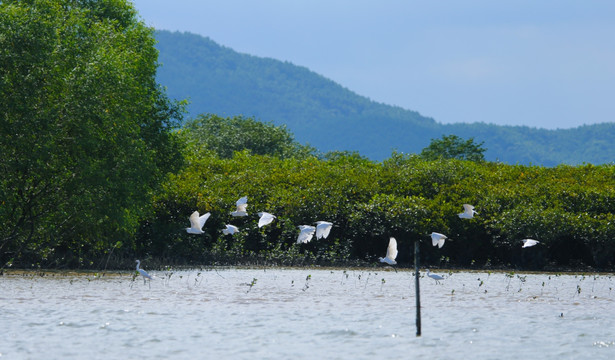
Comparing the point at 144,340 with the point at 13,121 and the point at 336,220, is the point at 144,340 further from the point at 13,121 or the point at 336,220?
the point at 336,220

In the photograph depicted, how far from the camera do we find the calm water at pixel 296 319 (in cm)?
1517

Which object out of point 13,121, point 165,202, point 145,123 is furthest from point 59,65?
point 165,202

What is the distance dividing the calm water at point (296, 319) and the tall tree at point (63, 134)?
9.53 feet

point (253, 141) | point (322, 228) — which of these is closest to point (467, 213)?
point (322, 228)

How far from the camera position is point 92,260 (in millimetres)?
35969

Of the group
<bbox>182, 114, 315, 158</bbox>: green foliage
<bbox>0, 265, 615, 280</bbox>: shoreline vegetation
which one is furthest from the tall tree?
<bbox>182, 114, 315, 158</bbox>: green foliage

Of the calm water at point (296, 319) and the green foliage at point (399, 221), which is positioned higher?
the green foliage at point (399, 221)

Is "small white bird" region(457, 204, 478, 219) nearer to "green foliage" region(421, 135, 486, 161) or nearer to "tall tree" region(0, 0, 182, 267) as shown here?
"tall tree" region(0, 0, 182, 267)

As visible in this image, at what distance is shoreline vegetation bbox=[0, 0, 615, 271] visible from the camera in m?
29.8

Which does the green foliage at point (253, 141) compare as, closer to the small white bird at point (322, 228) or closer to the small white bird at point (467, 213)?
the small white bird at point (467, 213)

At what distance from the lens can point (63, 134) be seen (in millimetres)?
30141

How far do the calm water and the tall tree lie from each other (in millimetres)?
2905

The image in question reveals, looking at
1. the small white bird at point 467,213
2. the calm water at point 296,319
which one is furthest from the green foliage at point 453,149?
the calm water at point 296,319

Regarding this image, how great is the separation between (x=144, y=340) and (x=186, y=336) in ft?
3.03
